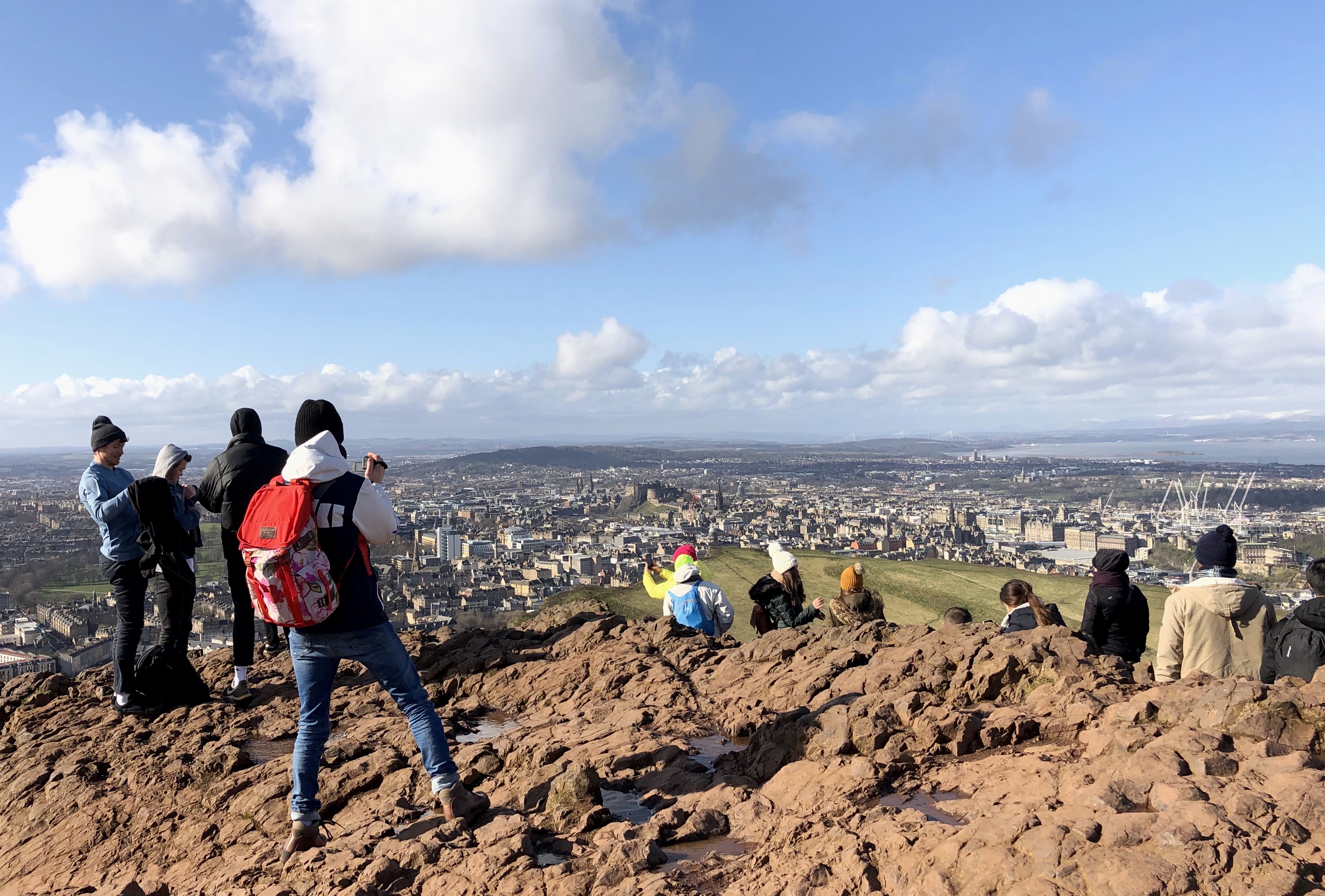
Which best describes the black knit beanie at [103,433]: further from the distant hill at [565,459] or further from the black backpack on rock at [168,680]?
the distant hill at [565,459]

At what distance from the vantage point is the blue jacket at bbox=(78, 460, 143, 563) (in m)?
6.57

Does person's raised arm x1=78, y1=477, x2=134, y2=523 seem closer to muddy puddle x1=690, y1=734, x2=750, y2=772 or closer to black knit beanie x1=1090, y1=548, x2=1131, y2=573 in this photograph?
muddy puddle x1=690, y1=734, x2=750, y2=772

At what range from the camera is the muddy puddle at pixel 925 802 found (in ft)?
12.8

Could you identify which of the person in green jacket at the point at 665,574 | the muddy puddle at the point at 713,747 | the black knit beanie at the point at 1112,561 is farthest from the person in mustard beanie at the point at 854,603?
the muddy puddle at the point at 713,747

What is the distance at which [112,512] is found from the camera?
6.54 meters

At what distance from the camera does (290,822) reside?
15.6ft

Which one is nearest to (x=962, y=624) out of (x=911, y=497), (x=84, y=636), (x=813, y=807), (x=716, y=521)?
(x=813, y=807)

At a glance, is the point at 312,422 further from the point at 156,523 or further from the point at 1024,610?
the point at 1024,610

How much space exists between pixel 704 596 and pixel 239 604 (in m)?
5.05

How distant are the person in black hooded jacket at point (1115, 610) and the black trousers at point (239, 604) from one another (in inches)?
307

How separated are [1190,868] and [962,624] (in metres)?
4.35

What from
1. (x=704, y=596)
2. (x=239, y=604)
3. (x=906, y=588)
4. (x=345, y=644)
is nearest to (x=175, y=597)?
(x=239, y=604)

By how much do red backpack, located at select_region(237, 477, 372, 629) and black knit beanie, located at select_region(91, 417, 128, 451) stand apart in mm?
3792

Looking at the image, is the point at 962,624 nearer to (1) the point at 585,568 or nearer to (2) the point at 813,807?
(2) the point at 813,807
